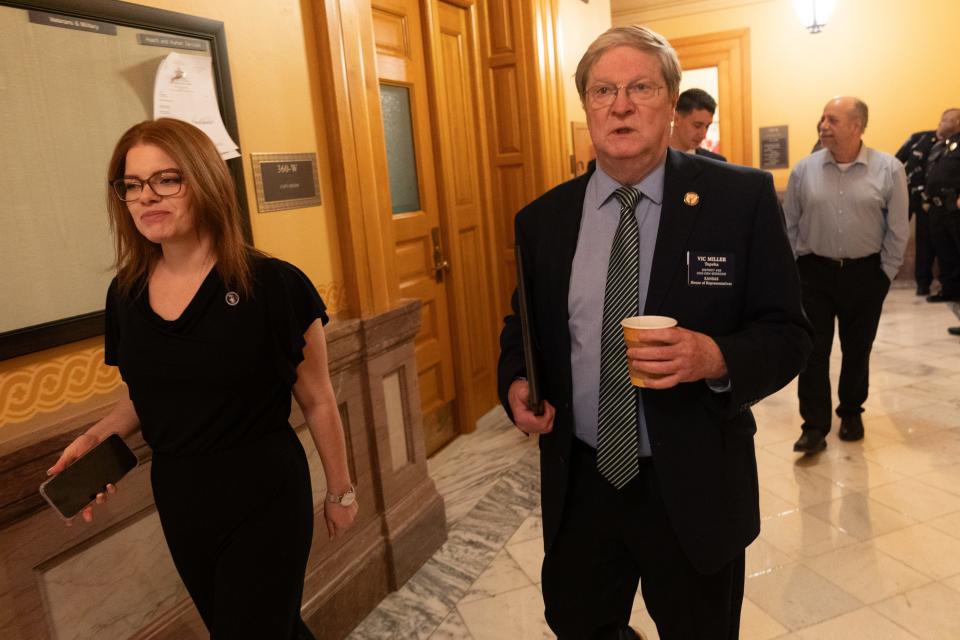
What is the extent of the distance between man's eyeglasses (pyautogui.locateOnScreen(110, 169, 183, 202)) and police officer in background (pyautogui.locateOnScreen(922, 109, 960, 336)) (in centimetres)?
678

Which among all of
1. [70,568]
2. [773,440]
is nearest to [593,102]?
[70,568]

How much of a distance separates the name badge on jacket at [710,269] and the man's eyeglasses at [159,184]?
3.40 feet

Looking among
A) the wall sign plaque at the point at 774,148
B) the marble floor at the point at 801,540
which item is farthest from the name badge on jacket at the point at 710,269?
the wall sign plaque at the point at 774,148

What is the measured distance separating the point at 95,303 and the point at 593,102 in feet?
4.27

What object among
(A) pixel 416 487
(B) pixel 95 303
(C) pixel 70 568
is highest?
(B) pixel 95 303

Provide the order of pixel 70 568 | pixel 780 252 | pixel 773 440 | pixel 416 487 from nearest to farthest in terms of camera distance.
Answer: pixel 780 252 < pixel 70 568 < pixel 416 487 < pixel 773 440

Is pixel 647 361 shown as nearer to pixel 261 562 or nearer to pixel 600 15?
pixel 261 562

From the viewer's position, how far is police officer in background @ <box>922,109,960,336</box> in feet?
21.0

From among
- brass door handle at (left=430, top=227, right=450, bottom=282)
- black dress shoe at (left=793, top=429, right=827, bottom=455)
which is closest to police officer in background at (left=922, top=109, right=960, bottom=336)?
black dress shoe at (left=793, top=429, right=827, bottom=455)

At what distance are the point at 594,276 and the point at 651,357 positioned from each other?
1.06ft

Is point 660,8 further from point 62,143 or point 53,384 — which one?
point 53,384

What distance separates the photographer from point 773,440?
4.10m

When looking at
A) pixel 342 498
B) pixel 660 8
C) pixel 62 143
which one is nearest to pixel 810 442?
pixel 342 498

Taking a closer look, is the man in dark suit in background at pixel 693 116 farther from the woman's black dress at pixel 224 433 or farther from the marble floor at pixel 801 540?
the woman's black dress at pixel 224 433
